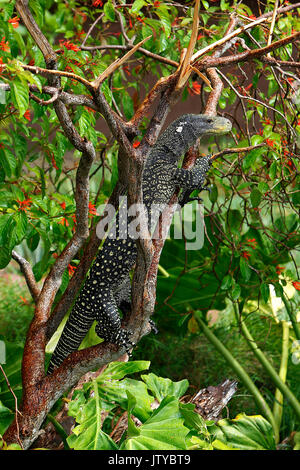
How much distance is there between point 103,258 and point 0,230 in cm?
43

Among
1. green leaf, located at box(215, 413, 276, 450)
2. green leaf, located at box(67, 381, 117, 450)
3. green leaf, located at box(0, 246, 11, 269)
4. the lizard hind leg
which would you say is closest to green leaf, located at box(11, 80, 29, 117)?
green leaf, located at box(0, 246, 11, 269)

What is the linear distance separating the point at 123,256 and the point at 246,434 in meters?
1.07

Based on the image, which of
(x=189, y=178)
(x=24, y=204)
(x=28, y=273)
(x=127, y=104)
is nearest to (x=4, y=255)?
(x=24, y=204)

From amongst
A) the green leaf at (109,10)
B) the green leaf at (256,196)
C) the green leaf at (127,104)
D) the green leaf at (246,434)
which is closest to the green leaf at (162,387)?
the green leaf at (246,434)

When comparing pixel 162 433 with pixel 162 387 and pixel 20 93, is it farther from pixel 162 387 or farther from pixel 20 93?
pixel 20 93

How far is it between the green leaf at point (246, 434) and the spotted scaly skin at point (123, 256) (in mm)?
734

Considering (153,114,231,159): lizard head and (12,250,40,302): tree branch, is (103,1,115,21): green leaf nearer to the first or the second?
(153,114,231,159): lizard head

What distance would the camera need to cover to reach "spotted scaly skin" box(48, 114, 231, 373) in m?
1.88

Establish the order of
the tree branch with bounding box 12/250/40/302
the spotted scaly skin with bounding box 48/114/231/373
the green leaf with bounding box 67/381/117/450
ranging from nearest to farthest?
the green leaf with bounding box 67/381/117/450 → the spotted scaly skin with bounding box 48/114/231/373 → the tree branch with bounding box 12/250/40/302

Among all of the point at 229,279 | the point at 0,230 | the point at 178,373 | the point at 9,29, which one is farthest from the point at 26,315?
the point at 9,29

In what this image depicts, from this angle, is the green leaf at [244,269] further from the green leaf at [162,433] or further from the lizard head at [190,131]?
the green leaf at [162,433]

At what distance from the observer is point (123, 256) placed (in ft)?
6.24

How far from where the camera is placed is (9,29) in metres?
1.58

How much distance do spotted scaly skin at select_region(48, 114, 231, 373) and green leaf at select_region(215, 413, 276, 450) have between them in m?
0.73
